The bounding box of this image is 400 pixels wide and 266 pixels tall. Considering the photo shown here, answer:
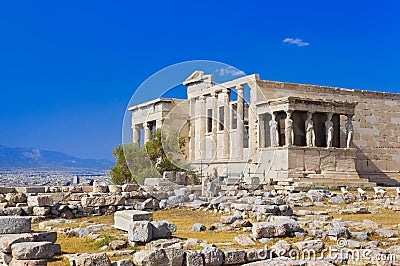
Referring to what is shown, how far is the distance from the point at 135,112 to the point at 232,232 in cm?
2897

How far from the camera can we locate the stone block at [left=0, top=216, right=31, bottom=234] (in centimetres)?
830

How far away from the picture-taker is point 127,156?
27953mm

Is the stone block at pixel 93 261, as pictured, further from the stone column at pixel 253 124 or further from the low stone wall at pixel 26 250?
the stone column at pixel 253 124

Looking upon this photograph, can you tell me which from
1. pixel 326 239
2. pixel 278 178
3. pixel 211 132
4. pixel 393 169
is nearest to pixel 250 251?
pixel 326 239

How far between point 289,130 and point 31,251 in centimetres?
1939

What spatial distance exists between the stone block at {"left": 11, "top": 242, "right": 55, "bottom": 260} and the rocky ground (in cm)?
1

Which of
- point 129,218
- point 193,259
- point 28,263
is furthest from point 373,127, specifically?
point 28,263

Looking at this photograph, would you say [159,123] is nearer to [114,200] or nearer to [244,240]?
[114,200]

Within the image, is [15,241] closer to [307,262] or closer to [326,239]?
[307,262]

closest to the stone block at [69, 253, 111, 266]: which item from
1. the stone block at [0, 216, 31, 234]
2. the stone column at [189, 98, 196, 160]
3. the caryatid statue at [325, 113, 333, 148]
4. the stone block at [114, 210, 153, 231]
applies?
the stone block at [0, 216, 31, 234]

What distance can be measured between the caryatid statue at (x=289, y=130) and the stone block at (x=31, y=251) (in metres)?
19.0

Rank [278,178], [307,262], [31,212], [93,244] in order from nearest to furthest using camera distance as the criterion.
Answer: [307,262], [93,244], [31,212], [278,178]

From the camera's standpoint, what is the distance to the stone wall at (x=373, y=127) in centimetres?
3044
